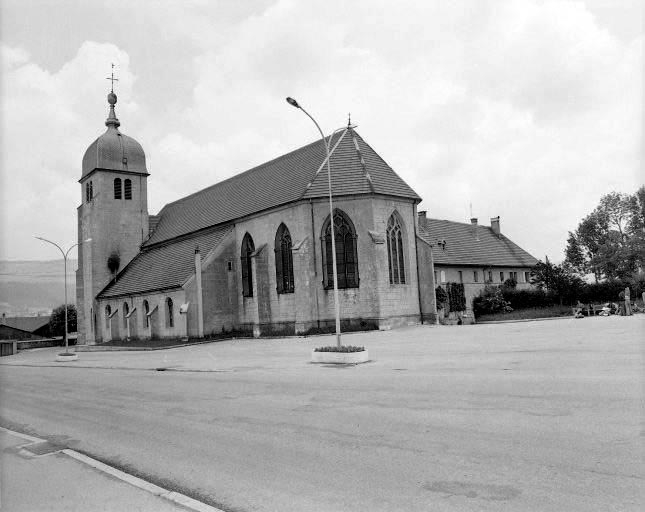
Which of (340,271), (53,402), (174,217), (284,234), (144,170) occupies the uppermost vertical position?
(144,170)

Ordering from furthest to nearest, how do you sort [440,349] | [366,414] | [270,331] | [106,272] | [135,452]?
[106,272] < [270,331] < [440,349] < [366,414] < [135,452]

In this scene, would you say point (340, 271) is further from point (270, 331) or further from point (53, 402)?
point (53, 402)

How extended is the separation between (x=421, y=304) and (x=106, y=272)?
3062 centimetres

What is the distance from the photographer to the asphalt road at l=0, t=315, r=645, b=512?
552 centimetres

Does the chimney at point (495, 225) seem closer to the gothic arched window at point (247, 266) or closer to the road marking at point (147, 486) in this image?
the gothic arched window at point (247, 266)

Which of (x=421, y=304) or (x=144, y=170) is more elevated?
(x=144, y=170)

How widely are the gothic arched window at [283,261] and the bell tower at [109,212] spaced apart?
72.0ft

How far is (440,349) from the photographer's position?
20.4 metres

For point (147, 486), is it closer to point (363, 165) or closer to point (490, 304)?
point (363, 165)

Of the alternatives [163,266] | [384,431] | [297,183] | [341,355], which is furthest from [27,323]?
[384,431]

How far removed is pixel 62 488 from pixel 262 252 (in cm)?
3110

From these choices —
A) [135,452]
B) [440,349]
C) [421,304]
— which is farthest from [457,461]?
[421,304]

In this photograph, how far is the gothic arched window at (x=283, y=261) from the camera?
3641 centimetres

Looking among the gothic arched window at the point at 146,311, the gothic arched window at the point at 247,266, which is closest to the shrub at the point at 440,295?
the gothic arched window at the point at 247,266
